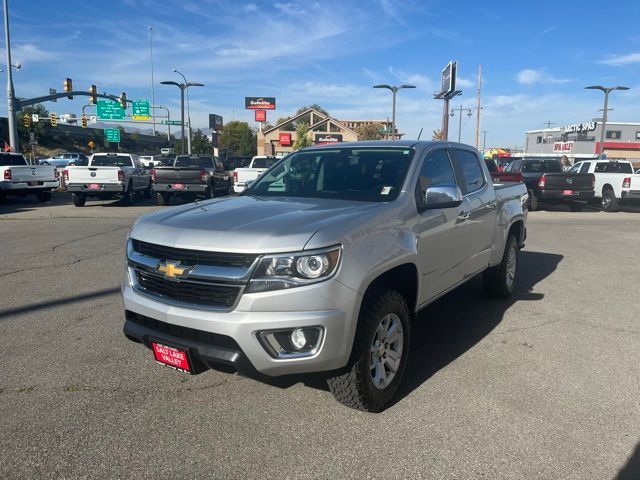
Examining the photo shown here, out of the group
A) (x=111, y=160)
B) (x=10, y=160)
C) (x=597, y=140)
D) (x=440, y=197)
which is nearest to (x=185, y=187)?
(x=111, y=160)

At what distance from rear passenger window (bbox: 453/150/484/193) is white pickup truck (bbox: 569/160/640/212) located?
1479 cm

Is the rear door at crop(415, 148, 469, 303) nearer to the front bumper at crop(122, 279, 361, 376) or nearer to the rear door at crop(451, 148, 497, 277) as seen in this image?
the rear door at crop(451, 148, 497, 277)

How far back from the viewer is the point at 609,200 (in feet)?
60.0

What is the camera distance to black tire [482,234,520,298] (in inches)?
231

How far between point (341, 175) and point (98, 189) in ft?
48.9

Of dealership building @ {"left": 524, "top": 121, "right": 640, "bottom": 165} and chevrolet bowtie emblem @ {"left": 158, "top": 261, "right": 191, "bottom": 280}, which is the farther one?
dealership building @ {"left": 524, "top": 121, "right": 640, "bottom": 165}

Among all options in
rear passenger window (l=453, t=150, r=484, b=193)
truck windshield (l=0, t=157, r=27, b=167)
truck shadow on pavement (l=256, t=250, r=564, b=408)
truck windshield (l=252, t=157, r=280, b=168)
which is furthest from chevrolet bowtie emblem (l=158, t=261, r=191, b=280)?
truck windshield (l=252, t=157, r=280, b=168)

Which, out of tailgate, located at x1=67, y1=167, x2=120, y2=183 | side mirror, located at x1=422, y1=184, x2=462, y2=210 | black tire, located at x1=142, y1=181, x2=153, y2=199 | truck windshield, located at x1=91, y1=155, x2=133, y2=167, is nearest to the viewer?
side mirror, located at x1=422, y1=184, x2=462, y2=210

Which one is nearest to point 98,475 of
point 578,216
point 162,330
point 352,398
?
point 162,330

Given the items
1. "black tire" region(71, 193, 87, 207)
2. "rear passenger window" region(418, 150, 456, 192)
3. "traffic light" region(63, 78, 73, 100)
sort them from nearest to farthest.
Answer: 1. "rear passenger window" region(418, 150, 456, 192)
2. "black tire" region(71, 193, 87, 207)
3. "traffic light" region(63, 78, 73, 100)

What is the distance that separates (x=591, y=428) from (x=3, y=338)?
4.85m

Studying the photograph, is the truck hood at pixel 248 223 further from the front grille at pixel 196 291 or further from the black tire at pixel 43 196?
the black tire at pixel 43 196

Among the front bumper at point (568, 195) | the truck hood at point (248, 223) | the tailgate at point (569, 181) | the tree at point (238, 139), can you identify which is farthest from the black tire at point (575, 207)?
the tree at point (238, 139)

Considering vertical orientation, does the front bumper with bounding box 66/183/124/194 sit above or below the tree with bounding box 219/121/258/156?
below
